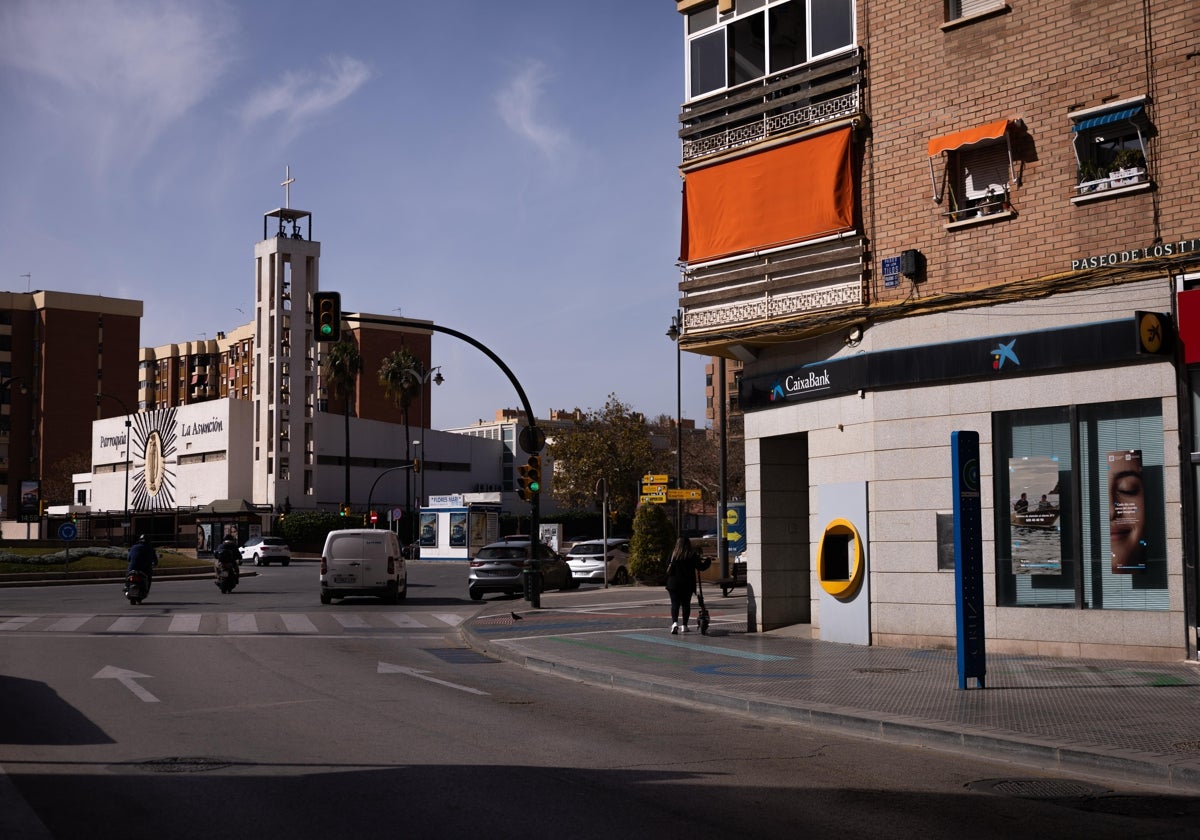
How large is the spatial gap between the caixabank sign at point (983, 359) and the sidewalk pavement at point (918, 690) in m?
3.83

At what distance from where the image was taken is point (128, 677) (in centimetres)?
1402

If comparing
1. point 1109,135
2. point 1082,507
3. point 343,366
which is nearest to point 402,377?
point 343,366

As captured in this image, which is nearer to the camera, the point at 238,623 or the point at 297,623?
the point at 238,623

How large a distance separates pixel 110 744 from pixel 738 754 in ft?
16.6

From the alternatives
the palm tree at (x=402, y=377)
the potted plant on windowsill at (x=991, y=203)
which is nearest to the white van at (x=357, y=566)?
the potted plant on windowsill at (x=991, y=203)

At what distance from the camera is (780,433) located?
1912 centimetres

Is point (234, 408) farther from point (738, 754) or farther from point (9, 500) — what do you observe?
point (738, 754)

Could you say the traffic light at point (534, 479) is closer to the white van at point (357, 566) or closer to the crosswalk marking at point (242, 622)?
the white van at point (357, 566)

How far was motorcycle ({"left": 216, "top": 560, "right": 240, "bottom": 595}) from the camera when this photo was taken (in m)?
34.4

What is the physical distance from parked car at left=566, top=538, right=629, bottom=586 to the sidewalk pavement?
18660mm

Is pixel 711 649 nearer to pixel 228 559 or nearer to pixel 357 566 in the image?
pixel 357 566

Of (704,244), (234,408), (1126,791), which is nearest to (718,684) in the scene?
(1126,791)

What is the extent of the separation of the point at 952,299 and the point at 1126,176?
2720mm

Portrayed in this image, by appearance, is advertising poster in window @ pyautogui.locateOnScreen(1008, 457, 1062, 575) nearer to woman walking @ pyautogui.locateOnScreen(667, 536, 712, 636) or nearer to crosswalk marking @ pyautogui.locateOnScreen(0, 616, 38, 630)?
woman walking @ pyautogui.locateOnScreen(667, 536, 712, 636)
